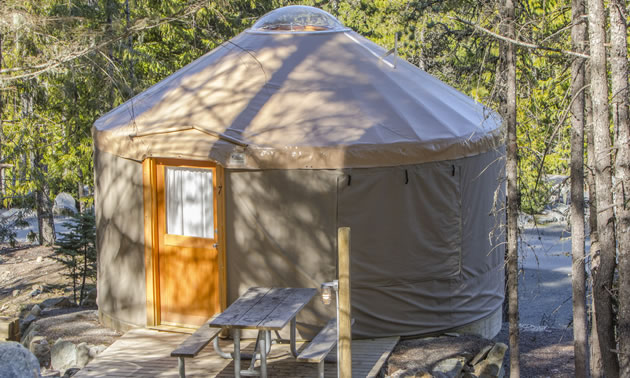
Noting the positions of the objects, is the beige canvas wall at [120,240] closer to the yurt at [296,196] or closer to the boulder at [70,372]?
the yurt at [296,196]

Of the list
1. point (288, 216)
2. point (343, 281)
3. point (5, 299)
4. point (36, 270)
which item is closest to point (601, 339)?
point (343, 281)

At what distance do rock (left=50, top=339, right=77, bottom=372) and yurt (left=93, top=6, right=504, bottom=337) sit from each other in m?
0.81

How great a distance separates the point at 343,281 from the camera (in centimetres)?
547

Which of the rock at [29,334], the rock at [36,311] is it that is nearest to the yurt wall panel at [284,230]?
the rock at [29,334]

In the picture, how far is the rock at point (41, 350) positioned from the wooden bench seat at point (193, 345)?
200cm

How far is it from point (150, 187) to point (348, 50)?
2745mm

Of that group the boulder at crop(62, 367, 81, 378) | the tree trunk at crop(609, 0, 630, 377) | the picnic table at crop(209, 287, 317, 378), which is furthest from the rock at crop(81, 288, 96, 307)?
the tree trunk at crop(609, 0, 630, 377)

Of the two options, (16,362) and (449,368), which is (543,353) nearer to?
(449,368)

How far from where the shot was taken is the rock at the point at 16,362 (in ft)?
17.2

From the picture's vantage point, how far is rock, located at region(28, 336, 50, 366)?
7.59 metres

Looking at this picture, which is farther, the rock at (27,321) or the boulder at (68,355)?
the rock at (27,321)

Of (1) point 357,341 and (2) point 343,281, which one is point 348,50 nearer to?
(1) point 357,341

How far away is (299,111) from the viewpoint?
306 inches

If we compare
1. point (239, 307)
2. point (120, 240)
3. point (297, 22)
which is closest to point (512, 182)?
point (239, 307)
